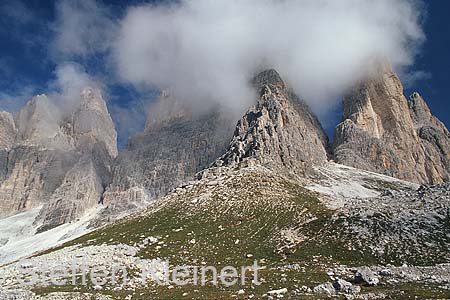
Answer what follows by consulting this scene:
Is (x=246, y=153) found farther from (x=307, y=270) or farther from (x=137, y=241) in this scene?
(x=307, y=270)

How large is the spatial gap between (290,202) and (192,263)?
131 feet

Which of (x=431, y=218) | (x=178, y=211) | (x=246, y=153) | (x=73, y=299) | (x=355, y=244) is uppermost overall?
(x=246, y=153)

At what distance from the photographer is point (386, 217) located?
62.8m

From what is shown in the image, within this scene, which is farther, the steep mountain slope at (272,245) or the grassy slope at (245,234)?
the grassy slope at (245,234)

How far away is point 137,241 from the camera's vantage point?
7300cm

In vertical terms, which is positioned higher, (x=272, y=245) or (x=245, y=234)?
(x=245, y=234)

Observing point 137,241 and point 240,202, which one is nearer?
point 137,241

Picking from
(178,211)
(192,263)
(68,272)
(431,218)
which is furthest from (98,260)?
(431,218)

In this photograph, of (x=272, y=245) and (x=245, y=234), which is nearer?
(x=272, y=245)

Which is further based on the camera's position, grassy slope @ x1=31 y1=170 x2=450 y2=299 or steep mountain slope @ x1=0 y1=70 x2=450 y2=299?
grassy slope @ x1=31 y1=170 x2=450 y2=299

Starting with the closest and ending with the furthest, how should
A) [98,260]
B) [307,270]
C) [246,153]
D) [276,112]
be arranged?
1. [307,270]
2. [98,260]
3. [246,153]
4. [276,112]

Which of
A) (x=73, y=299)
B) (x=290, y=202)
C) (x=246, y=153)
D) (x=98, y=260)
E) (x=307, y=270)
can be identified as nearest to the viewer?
(x=73, y=299)

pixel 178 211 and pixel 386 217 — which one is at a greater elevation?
pixel 178 211

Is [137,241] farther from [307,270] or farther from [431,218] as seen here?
[431,218]
